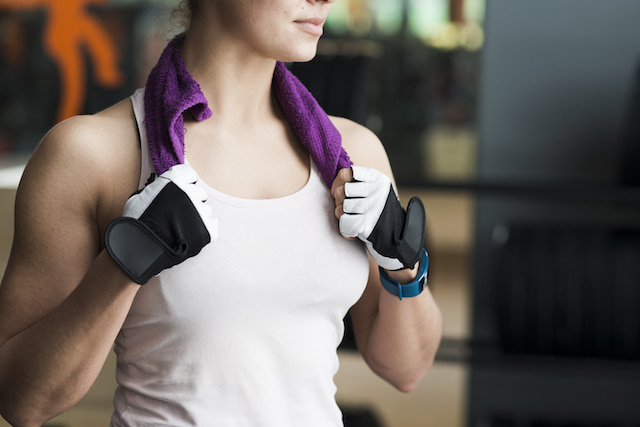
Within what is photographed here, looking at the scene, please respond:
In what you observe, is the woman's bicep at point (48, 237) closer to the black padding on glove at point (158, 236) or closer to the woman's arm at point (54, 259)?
the woman's arm at point (54, 259)

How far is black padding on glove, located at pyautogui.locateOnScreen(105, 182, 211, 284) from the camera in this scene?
80 centimetres

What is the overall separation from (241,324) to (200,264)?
3.6 inches

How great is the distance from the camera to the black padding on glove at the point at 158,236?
80cm

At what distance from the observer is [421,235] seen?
3.33ft

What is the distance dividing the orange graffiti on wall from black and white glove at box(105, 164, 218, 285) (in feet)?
5.86

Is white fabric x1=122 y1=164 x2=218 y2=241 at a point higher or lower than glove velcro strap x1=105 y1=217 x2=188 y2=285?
higher

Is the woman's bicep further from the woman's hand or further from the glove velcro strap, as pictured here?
the woman's hand

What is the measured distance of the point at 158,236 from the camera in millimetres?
814

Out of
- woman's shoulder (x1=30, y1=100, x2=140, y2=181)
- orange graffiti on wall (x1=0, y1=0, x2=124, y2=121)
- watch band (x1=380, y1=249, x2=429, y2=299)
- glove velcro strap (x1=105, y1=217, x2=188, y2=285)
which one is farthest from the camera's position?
orange graffiti on wall (x1=0, y1=0, x2=124, y2=121)

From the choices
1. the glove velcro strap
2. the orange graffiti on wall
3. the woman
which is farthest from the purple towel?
the orange graffiti on wall

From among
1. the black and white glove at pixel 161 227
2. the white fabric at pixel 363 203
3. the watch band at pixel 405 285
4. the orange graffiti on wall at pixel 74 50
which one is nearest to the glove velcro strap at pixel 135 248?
the black and white glove at pixel 161 227

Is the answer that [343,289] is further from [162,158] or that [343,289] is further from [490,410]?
[490,410]

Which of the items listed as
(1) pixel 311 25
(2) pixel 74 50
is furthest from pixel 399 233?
(2) pixel 74 50

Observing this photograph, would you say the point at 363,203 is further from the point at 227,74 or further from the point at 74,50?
the point at 74,50
